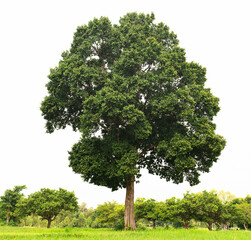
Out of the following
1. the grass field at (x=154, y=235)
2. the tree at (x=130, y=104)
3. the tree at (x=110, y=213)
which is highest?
the tree at (x=130, y=104)

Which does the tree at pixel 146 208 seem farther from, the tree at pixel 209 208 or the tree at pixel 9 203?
the tree at pixel 9 203

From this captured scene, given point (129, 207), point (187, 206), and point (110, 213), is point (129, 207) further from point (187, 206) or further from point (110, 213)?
point (110, 213)

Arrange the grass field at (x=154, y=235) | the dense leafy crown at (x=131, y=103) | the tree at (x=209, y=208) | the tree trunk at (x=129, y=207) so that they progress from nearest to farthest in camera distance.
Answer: the grass field at (x=154, y=235) → the dense leafy crown at (x=131, y=103) → the tree trunk at (x=129, y=207) → the tree at (x=209, y=208)

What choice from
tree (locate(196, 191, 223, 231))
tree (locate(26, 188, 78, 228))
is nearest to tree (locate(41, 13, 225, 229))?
tree (locate(26, 188, 78, 228))

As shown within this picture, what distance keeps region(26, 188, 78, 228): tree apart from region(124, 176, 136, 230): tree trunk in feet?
71.0

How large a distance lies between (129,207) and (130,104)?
28.9 ft

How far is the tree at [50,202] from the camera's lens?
36.2m

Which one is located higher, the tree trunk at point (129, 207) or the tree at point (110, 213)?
the tree trunk at point (129, 207)

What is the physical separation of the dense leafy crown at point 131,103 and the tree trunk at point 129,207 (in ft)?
3.12

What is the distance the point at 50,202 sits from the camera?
36.6 metres

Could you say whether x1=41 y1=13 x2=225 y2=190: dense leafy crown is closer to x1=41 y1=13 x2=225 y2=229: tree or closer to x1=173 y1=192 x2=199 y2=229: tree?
x1=41 y1=13 x2=225 y2=229: tree

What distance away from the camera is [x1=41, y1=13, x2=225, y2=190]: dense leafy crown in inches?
648

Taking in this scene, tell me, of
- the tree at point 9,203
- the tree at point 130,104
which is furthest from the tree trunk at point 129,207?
the tree at point 9,203

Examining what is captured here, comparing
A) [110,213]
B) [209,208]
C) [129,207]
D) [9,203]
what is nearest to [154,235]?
[129,207]
